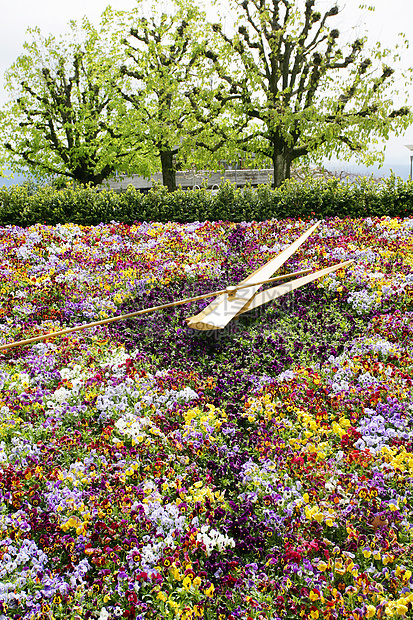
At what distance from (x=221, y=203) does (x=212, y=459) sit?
8479 millimetres

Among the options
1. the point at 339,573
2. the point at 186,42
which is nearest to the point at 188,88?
the point at 186,42

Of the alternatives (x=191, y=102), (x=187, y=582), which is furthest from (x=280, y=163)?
(x=187, y=582)

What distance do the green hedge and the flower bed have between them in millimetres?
4845

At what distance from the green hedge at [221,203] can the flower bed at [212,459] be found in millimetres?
4845

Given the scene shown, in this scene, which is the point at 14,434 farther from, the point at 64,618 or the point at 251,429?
the point at 251,429

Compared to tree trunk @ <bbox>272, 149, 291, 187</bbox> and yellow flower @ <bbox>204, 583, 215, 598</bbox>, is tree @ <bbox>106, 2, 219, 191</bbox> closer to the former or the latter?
tree trunk @ <bbox>272, 149, 291, 187</bbox>

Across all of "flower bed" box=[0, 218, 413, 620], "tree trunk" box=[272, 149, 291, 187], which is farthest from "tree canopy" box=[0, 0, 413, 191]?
"flower bed" box=[0, 218, 413, 620]

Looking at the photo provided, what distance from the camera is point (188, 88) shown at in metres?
17.8

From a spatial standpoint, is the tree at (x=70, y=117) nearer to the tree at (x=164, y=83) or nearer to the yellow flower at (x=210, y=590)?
the tree at (x=164, y=83)

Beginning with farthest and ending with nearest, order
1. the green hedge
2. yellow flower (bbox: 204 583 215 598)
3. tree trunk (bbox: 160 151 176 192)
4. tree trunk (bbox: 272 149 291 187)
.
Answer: tree trunk (bbox: 160 151 176 192), tree trunk (bbox: 272 149 291 187), the green hedge, yellow flower (bbox: 204 583 215 598)

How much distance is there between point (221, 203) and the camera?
11031 mm

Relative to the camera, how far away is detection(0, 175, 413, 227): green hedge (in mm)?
10508

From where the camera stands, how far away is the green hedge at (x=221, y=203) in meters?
10.5

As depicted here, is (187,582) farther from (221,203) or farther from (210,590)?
(221,203)
